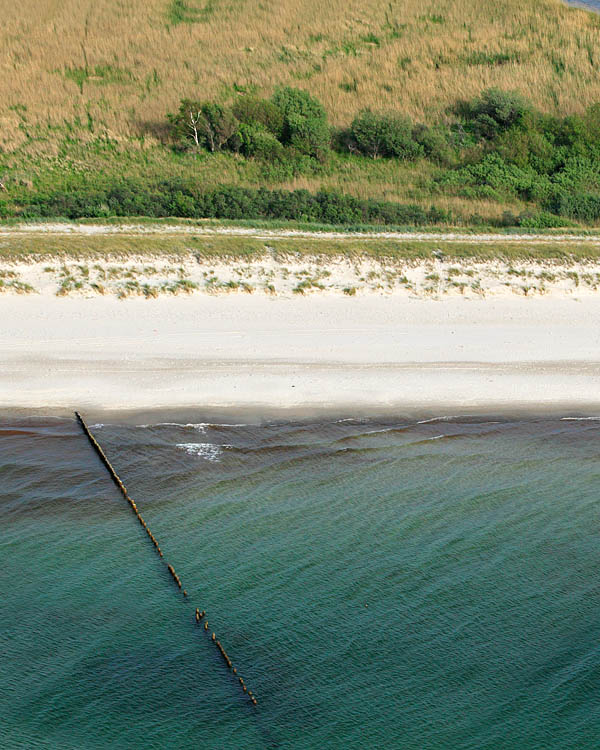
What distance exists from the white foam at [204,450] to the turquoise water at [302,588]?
0.18ft

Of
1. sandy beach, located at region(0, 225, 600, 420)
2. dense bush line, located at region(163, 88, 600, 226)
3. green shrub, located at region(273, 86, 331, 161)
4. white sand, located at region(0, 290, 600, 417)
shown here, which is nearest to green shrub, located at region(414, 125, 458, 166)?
dense bush line, located at region(163, 88, 600, 226)

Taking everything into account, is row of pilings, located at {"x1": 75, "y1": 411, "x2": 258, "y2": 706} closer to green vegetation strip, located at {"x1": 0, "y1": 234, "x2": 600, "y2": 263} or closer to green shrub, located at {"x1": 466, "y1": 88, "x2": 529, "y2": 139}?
green vegetation strip, located at {"x1": 0, "y1": 234, "x2": 600, "y2": 263}

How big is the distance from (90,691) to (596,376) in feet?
36.7

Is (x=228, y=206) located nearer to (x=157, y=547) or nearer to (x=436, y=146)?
(x=436, y=146)

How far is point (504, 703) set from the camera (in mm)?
7773

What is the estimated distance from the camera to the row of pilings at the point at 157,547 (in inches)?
312

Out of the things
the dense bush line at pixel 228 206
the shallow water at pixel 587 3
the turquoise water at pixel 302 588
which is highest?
the shallow water at pixel 587 3

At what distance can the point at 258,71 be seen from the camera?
129 ft

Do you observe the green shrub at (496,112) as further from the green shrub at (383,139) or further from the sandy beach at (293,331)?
the sandy beach at (293,331)

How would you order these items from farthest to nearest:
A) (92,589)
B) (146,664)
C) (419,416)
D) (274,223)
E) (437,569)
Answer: (274,223) → (419,416) → (437,569) → (92,589) → (146,664)

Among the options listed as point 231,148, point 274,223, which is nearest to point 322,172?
point 231,148

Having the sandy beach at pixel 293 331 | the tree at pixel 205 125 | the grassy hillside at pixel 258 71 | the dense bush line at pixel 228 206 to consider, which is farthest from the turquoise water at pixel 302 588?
the tree at pixel 205 125

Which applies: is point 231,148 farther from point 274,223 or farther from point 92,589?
point 92,589

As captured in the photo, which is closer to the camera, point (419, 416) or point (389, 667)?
point (389, 667)
